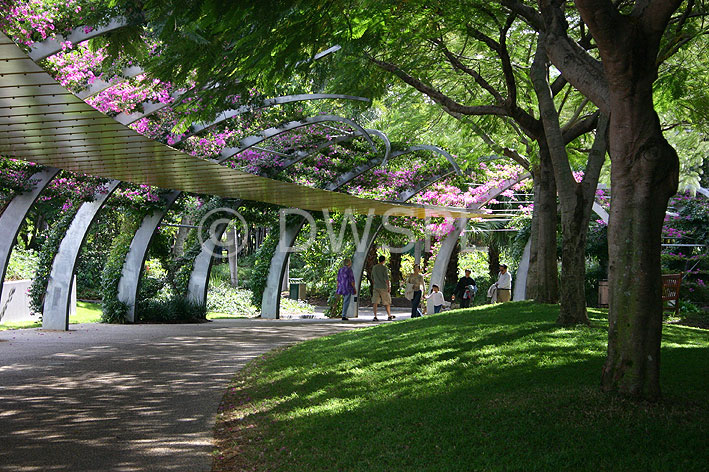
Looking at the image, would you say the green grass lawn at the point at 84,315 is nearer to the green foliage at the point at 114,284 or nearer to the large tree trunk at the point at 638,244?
the green foliage at the point at 114,284

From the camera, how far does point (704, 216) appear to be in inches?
928

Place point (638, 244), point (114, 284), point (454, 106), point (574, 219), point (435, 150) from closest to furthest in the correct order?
point (638, 244), point (574, 219), point (454, 106), point (435, 150), point (114, 284)

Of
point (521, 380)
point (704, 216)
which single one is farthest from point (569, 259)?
point (704, 216)

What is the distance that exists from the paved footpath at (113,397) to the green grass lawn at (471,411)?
38cm

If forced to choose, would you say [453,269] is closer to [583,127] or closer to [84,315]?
[84,315]

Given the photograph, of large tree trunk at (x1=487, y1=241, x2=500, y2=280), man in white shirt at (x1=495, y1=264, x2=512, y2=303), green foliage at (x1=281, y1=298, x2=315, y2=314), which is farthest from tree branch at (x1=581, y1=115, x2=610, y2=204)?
large tree trunk at (x1=487, y1=241, x2=500, y2=280)

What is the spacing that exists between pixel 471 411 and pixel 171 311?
14307mm

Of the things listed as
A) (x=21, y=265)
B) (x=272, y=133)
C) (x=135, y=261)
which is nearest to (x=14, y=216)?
(x=135, y=261)

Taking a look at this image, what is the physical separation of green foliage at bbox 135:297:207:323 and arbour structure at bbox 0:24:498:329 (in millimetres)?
3123

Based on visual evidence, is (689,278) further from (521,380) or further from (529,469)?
(529,469)

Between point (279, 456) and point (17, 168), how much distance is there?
9755 mm

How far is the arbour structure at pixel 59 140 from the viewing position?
5820 millimetres

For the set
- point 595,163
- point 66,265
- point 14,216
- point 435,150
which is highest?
point 435,150

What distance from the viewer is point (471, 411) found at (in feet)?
18.2
